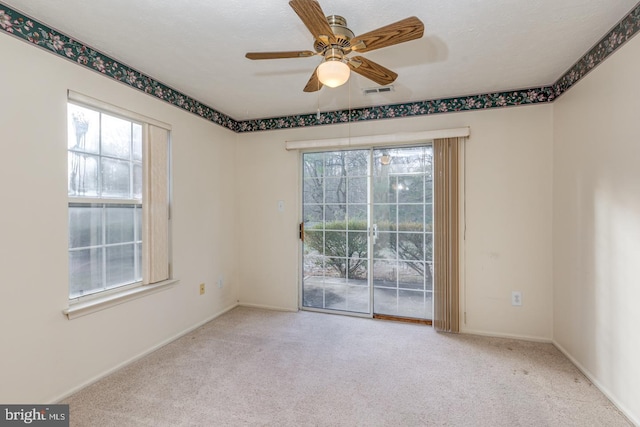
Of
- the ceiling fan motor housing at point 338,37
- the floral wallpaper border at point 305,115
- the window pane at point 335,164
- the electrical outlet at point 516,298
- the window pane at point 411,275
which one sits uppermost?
the floral wallpaper border at point 305,115

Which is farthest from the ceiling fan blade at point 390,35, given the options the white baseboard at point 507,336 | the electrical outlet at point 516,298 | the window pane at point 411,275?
the white baseboard at point 507,336

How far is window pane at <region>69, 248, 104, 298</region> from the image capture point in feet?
6.99

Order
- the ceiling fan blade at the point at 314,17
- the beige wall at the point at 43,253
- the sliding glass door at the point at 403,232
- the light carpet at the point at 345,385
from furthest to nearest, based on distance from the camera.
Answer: the sliding glass door at the point at 403,232
the light carpet at the point at 345,385
the beige wall at the point at 43,253
the ceiling fan blade at the point at 314,17

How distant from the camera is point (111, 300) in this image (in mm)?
2283

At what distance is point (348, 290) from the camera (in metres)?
3.62

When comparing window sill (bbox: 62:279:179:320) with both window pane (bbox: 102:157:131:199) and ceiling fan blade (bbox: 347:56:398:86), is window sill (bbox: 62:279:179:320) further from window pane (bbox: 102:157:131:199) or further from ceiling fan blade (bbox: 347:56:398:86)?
ceiling fan blade (bbox: 347:56:398:86)

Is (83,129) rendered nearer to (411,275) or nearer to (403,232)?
(403,232)

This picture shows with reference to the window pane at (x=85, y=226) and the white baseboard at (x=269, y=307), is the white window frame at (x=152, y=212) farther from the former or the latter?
the white baseboard at (x=269, y=307)

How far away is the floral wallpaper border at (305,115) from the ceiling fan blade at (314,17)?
178cm

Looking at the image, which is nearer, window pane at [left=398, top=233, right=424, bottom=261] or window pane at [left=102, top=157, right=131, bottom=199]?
window pane at [left=102, top=157, right=131, bottom=199]

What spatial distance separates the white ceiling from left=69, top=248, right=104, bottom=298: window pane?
153 cm

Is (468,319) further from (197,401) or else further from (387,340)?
(197,401)

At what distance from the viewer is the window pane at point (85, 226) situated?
2125 mm

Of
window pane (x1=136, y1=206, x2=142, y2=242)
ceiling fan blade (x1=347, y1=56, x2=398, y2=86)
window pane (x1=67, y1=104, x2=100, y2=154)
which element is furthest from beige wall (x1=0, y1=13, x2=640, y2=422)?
ceiling fan blade (x1=347, y1=56, x2=398, y2=86)
